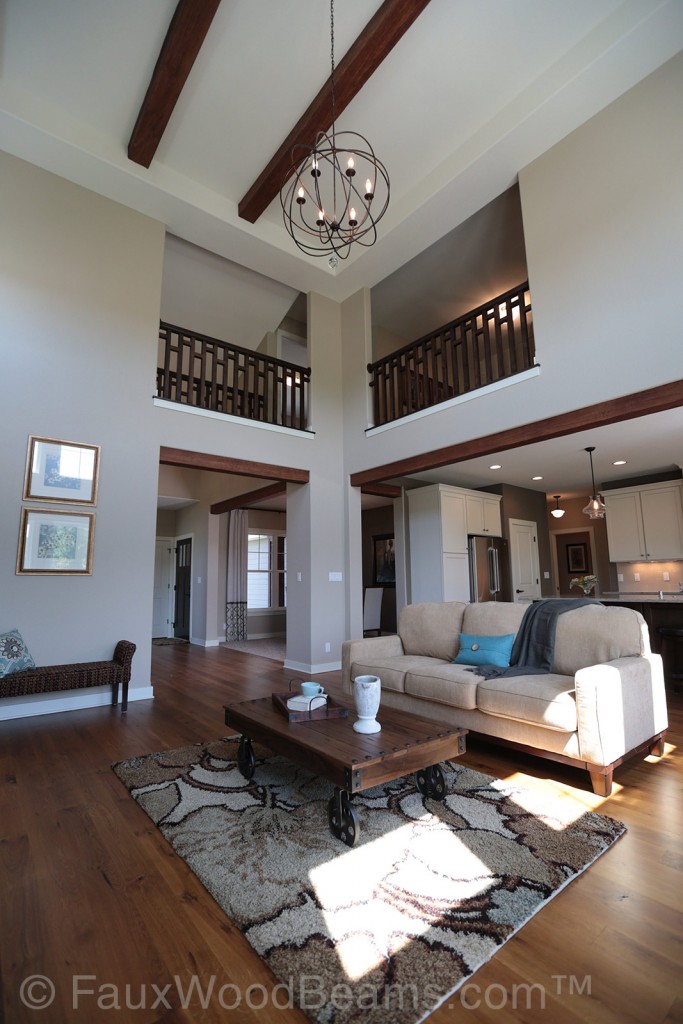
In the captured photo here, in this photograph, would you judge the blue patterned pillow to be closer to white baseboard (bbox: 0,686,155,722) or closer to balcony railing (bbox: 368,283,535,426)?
white baseboard (bbox: 0,686,155,722)

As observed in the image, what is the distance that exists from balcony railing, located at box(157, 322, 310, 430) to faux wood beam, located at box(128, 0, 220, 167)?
1.61 m

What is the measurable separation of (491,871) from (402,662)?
6.35 ft

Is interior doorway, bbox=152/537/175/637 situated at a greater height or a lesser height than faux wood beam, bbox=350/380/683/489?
lesser

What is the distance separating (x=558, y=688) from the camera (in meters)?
2.70

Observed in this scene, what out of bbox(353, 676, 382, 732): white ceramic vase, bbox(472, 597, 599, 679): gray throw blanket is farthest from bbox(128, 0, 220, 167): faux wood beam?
bbox(472, 597, 599, 679): gray throw blanket

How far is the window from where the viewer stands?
9883mm

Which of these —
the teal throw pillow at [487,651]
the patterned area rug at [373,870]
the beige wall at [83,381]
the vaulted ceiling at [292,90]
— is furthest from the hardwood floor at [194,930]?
the vaulted ceiling at [292,90]

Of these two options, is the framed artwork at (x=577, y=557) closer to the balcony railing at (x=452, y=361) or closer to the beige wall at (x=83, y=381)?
the balcony railing at (x=452, y=361)

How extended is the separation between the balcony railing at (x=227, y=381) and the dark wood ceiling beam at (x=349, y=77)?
163cm

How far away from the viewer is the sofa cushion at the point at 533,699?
2545 mm

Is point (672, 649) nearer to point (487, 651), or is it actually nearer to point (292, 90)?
point (487, 651)

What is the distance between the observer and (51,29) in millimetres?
3766

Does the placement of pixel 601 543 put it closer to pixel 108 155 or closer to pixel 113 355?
Result: pixel 113 355

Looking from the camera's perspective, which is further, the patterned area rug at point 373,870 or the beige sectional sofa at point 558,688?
the beige sectional sofa at point 558,688
